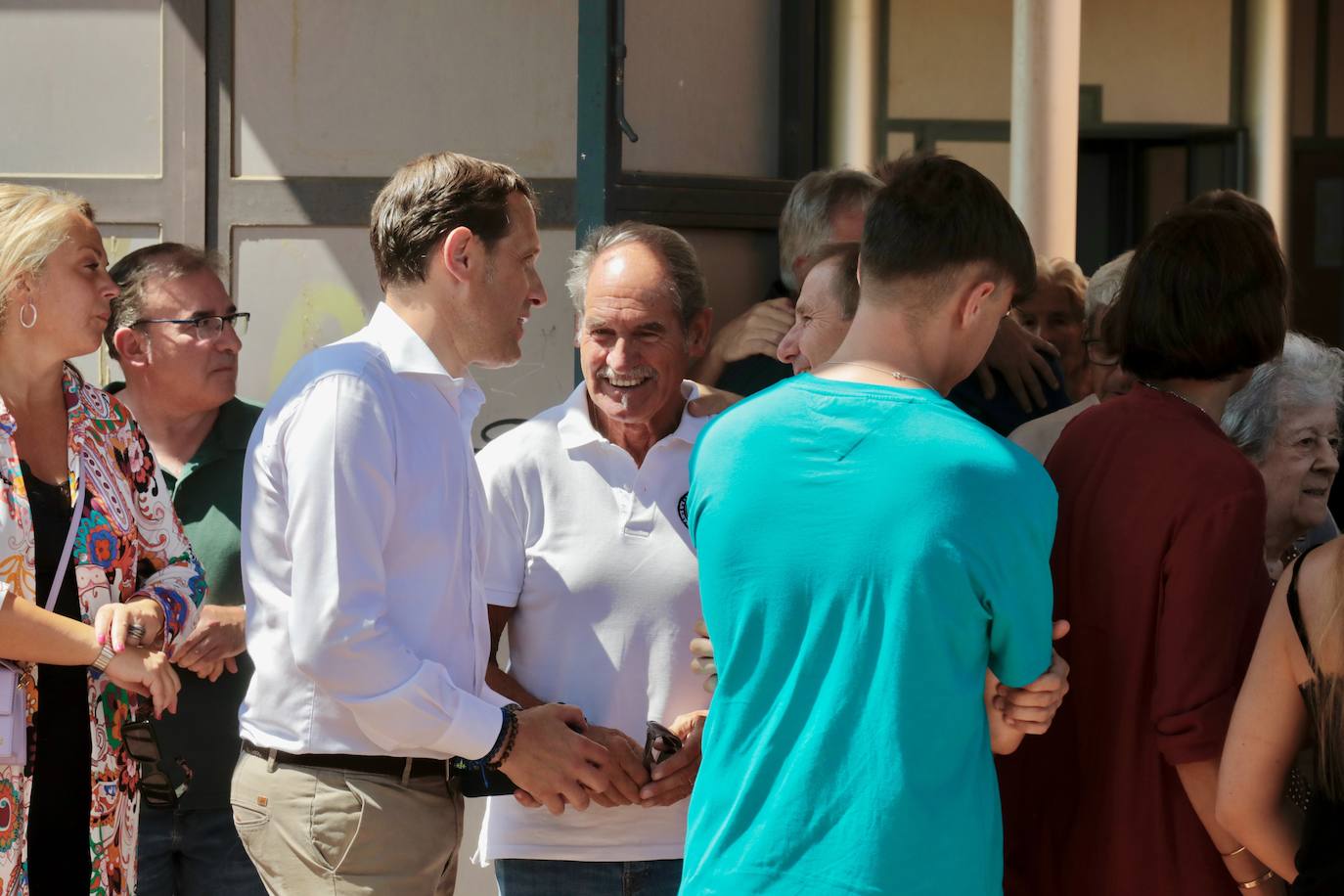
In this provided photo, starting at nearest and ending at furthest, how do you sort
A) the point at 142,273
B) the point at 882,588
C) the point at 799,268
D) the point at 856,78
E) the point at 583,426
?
the point at 882,588
the point at 583,426
the point at 799,268
the point at 142,273
the point at 856,78

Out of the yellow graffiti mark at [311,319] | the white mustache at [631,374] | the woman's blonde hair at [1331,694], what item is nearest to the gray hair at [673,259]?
the white mustache at [631,374]

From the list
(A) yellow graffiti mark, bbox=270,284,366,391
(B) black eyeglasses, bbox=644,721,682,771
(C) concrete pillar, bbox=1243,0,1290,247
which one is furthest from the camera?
(C) concrete pillar, bbox=1243,0,1290,247

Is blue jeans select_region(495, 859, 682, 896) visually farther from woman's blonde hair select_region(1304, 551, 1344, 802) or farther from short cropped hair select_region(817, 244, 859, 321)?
woman's blonde hair select_region(1304, 551, 1344, 802)

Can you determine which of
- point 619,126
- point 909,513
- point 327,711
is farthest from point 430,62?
point 909,513

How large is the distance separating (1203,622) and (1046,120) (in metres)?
4.11

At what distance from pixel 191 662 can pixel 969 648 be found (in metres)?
1.80

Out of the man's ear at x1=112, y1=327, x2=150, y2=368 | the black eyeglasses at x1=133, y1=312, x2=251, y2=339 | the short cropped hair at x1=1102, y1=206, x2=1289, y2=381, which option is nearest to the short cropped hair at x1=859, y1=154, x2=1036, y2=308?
the short cropped hair at x1=1102, y1=206, x2=1289, y2=381

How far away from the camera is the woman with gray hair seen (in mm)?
2668

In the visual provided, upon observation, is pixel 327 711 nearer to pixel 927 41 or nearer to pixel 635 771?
pixel 635 771

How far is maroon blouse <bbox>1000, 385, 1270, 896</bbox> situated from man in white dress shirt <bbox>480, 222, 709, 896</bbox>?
70 centimetres

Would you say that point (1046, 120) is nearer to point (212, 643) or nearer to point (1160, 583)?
point (212, 643)

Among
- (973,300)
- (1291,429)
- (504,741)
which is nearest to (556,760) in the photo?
(504,741)

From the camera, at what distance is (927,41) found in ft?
27.0

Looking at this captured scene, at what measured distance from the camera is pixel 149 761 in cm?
274
